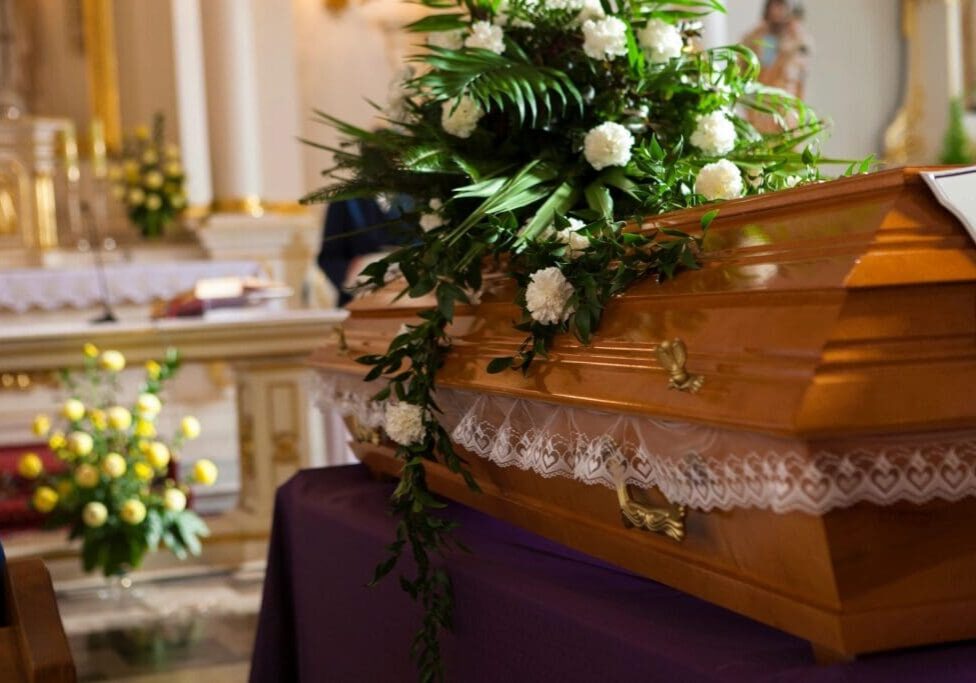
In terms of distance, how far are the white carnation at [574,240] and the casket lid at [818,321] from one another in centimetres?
22

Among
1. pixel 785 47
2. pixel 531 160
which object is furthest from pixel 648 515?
pixel 785 47

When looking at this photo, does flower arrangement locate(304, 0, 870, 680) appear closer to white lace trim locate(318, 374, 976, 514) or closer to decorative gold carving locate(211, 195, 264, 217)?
white lace trim locate(318, 374, 976, 514)

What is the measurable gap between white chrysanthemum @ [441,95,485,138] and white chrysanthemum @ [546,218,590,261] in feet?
1.28

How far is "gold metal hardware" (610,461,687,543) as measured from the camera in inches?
63.7

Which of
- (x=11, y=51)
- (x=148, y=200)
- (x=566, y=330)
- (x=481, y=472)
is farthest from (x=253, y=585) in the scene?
(x=11, y=51)

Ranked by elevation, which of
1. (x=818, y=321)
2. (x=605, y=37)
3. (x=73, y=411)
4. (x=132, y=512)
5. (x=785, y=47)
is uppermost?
(x=785, y=47)

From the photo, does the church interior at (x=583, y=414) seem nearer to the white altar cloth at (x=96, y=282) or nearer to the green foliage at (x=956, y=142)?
the white altar cloth at (x=96, y=282)

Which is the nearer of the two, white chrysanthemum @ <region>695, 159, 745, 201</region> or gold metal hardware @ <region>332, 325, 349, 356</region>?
white chrysanthemum @ <region>695, 159, 745, 201</region>

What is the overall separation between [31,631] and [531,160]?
1097 mm

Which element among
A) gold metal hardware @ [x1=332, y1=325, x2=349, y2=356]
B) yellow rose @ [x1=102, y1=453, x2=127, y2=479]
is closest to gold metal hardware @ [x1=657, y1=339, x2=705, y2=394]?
gold metal hardware @ [x1=332, y1=325, x2=349, y2=356]

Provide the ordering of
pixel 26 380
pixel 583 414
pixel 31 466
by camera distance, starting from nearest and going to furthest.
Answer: pixel 583 414
pixel 31 466
pixel 26 380

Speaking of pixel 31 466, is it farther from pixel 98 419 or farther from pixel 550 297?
pixel 550 297

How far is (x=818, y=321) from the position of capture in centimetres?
135

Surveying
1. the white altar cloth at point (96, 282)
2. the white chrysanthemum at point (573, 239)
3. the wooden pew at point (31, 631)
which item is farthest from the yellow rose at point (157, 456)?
the white altar cloth at point (96, 282)
